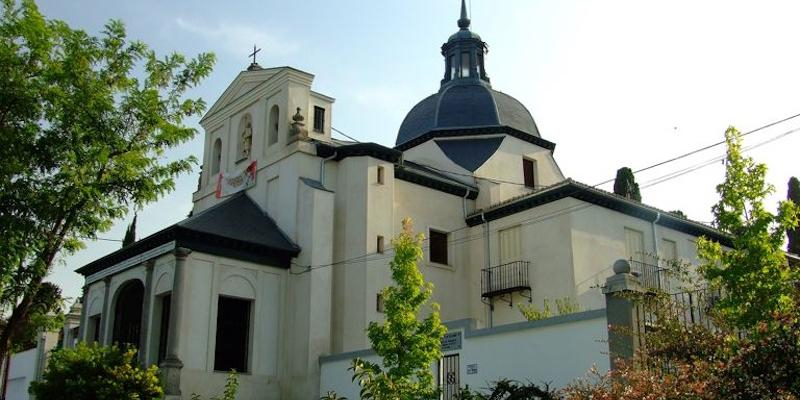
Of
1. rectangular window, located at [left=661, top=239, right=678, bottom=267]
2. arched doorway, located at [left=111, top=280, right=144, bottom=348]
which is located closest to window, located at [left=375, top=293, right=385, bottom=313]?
arched doorway, located at [left=111, top=280, right=144, bottom=348]

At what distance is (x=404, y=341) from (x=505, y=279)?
1091cm

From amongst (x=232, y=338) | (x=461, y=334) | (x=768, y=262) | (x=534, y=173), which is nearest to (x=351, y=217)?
(x=232, y=338)

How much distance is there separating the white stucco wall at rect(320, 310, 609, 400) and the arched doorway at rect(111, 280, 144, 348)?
10.6 meters

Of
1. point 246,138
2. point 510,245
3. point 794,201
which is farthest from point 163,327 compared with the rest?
point 794,201

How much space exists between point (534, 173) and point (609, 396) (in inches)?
865

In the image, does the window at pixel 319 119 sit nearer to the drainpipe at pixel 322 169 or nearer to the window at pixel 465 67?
the drainpipe at pixel 322 169

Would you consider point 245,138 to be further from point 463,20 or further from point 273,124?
point 463,20

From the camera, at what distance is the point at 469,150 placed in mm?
30984

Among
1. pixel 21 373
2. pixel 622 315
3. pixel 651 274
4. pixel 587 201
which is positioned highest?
pixel 587 201

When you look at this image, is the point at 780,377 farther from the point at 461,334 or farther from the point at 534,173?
the point at 534,173

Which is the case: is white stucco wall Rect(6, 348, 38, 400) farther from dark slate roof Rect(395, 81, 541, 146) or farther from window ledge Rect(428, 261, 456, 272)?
dark slate roof Rect(395, 81, 541, 146)

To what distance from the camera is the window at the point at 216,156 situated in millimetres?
29812

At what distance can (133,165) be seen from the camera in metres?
15.4

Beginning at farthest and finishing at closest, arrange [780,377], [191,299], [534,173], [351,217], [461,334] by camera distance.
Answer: [534,173]
[351,217]
[191,299]
[461,334]
[780,377]
